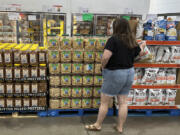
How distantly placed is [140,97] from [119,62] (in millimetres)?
1191

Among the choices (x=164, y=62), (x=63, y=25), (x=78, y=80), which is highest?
(x=63, y=25)

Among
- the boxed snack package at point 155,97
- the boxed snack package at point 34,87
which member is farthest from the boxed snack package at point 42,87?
the boxed snack package at point 155,97

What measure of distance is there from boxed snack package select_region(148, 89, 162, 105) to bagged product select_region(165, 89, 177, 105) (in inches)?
5.3

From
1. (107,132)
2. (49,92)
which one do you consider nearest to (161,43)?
(107,132)

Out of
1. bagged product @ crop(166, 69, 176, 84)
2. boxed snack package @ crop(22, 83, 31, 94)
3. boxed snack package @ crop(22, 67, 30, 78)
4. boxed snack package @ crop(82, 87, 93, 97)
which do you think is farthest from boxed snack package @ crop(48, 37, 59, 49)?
bagged product @ crop(166, 69, 176, 84)

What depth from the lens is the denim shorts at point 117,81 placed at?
2578mm

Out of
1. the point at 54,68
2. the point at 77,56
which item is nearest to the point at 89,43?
the point at 77,56

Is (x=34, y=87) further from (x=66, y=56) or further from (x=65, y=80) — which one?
(x=66, y=56)

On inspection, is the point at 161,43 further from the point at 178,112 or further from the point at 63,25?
the point at 63,25

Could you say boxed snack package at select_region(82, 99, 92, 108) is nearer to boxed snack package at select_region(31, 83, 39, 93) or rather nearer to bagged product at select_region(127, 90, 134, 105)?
bagged product at select_region(127, 90, 134, 105)

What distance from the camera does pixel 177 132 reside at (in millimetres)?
3129

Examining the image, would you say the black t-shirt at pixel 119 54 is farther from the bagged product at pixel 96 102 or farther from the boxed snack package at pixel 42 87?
the boxed snack package at pixel 42 87

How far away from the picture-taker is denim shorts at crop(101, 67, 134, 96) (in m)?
2.58

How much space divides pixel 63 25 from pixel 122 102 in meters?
4.34
